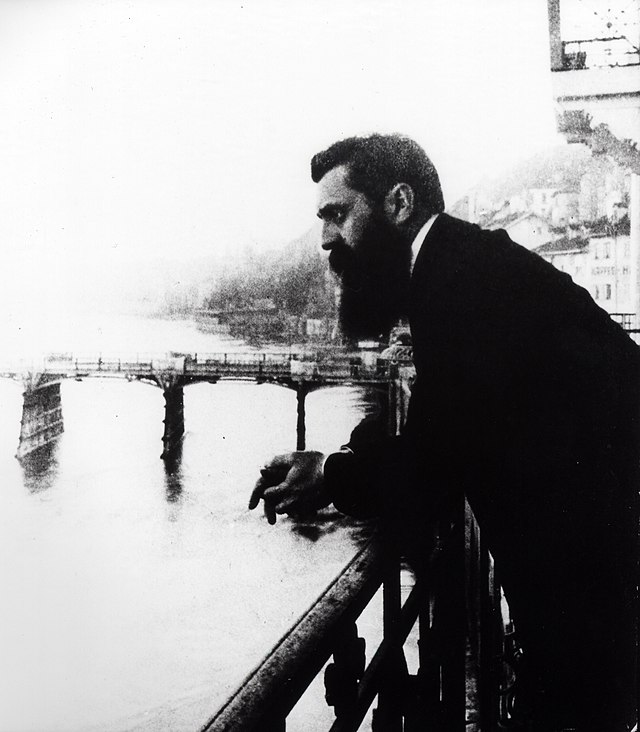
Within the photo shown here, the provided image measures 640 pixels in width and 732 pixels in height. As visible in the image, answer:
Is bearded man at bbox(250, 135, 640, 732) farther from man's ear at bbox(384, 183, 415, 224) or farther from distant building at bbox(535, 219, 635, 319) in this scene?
distant building at bbox(535, 219, 635, 319)

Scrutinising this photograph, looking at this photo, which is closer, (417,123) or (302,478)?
(302,478)

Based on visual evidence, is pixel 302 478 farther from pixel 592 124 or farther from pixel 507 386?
pixel 592 124

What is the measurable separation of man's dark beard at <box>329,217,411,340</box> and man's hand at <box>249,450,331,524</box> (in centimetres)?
39

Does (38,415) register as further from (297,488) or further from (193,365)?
(297,488)

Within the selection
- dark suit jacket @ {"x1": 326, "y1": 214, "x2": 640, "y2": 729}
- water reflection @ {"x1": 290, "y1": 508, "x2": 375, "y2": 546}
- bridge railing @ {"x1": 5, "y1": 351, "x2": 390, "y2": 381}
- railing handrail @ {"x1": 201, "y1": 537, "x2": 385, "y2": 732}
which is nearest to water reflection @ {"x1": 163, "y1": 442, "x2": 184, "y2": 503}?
bridge railing @ {"x1": 5, "y1": 351, "x2": 390, "y2": 381}

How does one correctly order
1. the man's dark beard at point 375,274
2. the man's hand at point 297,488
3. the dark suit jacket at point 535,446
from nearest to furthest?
1. the dark suit jacket at point 535,446
2. the man's hand at point 297,488
3. the man's dark beard at point 375,274

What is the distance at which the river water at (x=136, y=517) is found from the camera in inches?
89.4

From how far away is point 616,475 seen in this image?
929mm

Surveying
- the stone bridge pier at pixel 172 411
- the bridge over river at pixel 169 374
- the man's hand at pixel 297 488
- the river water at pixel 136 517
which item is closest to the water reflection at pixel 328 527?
the river water at pixel 136 517

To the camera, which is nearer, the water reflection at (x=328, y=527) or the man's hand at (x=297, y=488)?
the man's hand at (x=297, y=488)

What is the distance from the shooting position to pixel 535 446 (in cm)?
94

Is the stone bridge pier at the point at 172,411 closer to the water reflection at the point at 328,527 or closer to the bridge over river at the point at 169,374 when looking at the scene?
the bridge over river at the point at 169,374

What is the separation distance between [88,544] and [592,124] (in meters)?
2.11

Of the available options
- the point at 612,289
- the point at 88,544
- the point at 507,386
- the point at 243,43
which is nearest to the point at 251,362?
the point at 88,544
